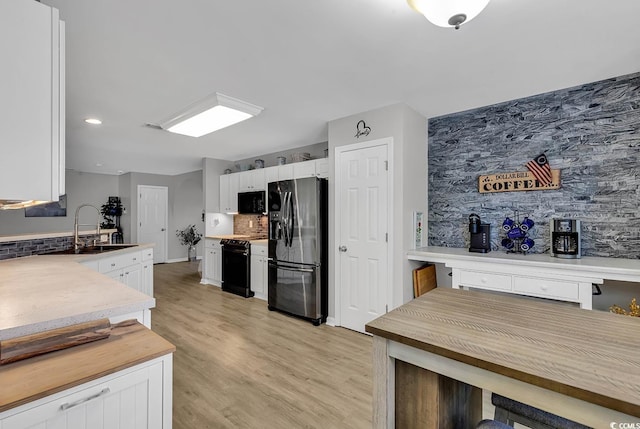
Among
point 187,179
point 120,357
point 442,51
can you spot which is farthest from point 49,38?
point 187,179

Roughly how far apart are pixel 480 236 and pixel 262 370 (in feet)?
7.75

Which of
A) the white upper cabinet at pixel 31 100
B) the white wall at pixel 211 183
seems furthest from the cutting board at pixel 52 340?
the white wall at pixel 211 183

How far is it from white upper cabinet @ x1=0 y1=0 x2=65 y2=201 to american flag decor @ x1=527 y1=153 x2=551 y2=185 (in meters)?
3.45

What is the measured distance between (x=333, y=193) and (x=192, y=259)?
6.21m

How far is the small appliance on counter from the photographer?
2.43m

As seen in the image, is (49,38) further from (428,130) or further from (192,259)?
(192,259)

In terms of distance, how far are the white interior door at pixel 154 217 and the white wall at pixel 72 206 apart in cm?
100

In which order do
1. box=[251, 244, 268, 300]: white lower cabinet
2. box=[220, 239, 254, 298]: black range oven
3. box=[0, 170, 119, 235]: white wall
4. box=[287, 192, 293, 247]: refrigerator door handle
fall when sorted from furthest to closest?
box=[0, 170, 119, 235]: white wall < box=[220, 239, 254, 298]: black range oven < box=[251, 244, 268, 300]: white lower cabinet < box=[287, 192, 293, 247]: refrigerator door handle

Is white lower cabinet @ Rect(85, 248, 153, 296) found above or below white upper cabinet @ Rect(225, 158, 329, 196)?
below

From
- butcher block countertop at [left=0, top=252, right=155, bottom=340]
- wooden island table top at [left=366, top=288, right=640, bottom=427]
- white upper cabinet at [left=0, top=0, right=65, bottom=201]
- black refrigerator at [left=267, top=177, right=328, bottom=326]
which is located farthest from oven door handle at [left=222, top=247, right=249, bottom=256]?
wooden island table top at [left=366, top=288, right=640, bottom=427]

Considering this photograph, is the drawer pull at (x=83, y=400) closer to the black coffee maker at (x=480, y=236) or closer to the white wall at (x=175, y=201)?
the black coffee maker at (x=480, y=236)

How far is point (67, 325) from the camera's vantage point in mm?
1236

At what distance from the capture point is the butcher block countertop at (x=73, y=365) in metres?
0.92

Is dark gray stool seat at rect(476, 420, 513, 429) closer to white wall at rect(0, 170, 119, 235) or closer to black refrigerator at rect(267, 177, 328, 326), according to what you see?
black refrigerator at rect(267, 177, 328, 326)
